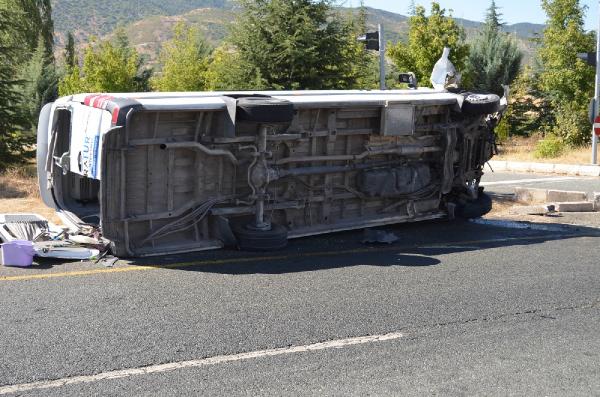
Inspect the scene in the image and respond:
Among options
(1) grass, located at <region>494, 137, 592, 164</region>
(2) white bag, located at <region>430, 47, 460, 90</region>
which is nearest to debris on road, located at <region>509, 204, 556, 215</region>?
(2) white bag, located at <region>430, 47, 460, 90</region>

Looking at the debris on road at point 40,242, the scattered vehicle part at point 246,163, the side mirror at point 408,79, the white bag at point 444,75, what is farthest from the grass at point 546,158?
the debris on road at point 40,242

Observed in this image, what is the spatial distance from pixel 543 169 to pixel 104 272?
1669cm

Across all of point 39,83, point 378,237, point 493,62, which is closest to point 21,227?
point 378,237

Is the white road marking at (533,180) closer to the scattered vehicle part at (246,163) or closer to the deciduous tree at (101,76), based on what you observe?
the scattered vehicle part at (246,163)

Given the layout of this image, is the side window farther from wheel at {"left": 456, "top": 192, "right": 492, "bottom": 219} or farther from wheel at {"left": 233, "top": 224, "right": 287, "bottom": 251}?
wheel at {"left": 456, "top": 192, "right": 492, "bottom": 219}

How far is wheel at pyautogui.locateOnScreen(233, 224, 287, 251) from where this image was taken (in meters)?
8.56

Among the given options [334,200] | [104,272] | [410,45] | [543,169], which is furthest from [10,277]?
[410,45]

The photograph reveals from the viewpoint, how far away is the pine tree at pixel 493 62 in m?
35.1

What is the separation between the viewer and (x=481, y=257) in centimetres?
864

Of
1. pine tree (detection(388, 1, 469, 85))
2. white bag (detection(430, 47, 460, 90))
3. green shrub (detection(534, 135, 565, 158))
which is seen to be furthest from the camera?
pine tree (detection(388, 1, 469, 85))

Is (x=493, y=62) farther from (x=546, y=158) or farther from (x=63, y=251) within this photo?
(x=63, y=251)

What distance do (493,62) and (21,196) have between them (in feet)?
89.2

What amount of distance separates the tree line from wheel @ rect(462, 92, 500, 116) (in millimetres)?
6161

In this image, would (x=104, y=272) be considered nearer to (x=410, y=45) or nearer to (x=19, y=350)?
(x=19, y=350)
